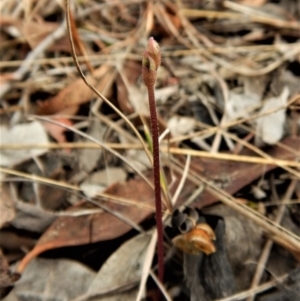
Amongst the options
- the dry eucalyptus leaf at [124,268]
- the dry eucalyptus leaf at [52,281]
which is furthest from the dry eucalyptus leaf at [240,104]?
the dry eucalyptus leaf at [52,281]

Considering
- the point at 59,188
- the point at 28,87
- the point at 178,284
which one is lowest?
the point at 178,284

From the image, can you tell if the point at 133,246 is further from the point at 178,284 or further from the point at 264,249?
the point at 264,249

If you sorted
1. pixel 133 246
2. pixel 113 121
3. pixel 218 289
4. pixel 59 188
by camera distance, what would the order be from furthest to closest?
pixel 113 121 < pixel 59 188 < pixel 133 246 < pixel 218 289

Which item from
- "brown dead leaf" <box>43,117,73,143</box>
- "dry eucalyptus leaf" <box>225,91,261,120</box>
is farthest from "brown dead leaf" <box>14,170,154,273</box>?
"dry eucalyptus leaf" <box>225,91,261,120</box>

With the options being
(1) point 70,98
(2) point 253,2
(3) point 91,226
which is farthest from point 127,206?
(2) point 253,2

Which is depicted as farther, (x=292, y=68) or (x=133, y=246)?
(x=292, y=68)

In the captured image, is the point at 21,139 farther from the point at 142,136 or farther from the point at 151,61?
the point at 151,61

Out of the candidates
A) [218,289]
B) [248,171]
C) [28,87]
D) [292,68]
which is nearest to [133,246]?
[218,289]
